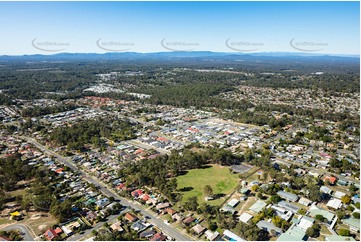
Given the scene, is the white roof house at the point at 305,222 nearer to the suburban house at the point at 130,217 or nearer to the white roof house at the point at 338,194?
the white roof house at the point at 338,194

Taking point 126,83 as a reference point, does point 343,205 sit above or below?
below

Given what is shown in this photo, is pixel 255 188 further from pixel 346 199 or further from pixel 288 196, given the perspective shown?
pixel 346 199

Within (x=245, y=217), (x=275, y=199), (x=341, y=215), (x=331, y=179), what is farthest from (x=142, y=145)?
(x=341, y=215)

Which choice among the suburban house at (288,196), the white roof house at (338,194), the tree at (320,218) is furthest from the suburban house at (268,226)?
the white roof house at (338,194)

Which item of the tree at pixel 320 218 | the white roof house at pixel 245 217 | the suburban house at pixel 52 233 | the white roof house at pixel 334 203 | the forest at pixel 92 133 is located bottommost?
the suburban house at pixel 52 233

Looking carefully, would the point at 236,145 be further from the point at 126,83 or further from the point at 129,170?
the point at 126,83

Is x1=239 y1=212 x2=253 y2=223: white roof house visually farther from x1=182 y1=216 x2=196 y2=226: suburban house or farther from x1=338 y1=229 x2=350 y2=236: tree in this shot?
x1=338 y1=229 x2=350 y2=236: tree

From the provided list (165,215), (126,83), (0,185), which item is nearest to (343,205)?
(165,215)
